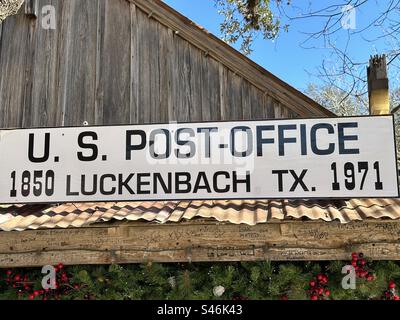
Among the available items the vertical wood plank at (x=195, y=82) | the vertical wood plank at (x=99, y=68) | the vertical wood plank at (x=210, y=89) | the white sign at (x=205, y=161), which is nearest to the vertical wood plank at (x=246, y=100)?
the vertical wood plank at (x=210, y=89)

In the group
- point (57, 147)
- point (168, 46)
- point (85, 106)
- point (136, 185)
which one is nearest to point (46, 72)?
point (85, 106)

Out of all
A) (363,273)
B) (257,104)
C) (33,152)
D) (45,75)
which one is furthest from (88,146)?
(363,273)

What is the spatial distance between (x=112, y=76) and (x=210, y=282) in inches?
131

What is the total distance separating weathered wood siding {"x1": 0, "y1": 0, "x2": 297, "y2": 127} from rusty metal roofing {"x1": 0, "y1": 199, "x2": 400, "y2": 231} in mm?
1801

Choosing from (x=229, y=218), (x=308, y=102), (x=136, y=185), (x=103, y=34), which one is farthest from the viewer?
(x=103, y=34)

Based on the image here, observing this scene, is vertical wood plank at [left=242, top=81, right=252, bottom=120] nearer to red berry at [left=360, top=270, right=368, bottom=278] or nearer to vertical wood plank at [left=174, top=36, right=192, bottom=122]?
vertical wood plank at [left=174, top=36, right=192, bottom=122]

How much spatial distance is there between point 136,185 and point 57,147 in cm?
93

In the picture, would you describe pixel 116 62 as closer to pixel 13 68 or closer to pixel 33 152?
pixel 13 68

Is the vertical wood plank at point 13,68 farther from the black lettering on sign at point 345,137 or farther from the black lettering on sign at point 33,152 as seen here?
the black lettering on sign at point 345,137

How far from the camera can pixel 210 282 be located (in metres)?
4.35

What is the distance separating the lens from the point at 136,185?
4.21m
